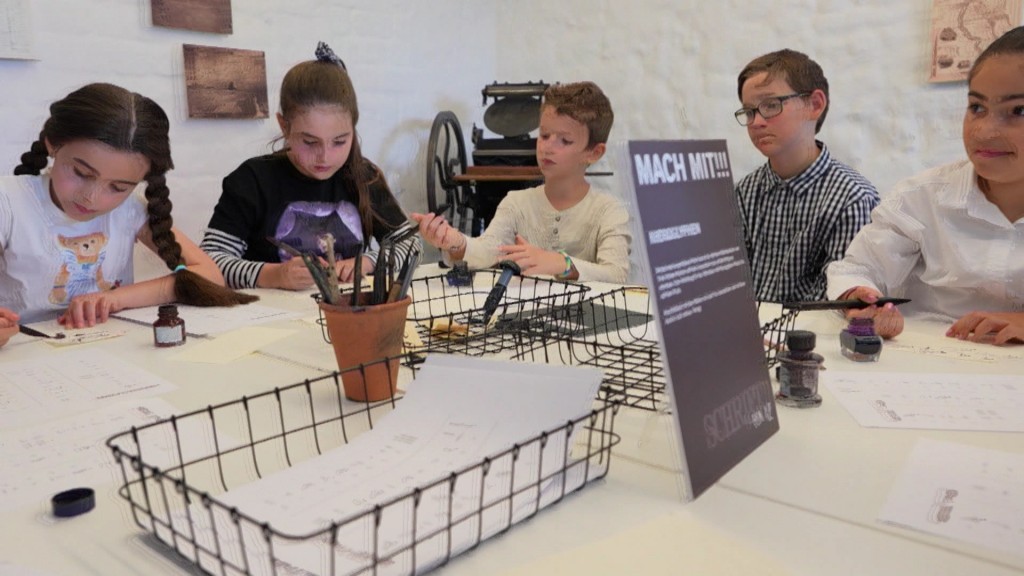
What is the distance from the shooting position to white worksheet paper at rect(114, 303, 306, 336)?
1261 mm

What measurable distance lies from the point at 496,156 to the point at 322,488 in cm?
250

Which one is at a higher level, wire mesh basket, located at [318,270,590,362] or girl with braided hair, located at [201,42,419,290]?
girl with braided hair, located at [201,42,419,290]

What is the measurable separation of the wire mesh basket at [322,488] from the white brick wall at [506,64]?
1783 mm

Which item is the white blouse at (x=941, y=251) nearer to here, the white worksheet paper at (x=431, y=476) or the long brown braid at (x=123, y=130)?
the white worksheet paper at (x=431, y=476)

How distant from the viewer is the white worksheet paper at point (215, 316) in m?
1.26

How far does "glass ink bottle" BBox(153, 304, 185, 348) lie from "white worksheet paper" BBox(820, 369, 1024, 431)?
94cm

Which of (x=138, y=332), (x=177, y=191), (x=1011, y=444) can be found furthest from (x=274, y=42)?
(x=1011, y=444)

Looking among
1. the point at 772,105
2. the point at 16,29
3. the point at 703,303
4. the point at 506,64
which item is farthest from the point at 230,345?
the point at 506,64

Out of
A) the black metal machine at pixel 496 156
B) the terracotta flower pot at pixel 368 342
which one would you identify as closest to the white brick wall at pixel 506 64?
the black metal machine at pixel 496 156

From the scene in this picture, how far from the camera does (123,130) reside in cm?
147

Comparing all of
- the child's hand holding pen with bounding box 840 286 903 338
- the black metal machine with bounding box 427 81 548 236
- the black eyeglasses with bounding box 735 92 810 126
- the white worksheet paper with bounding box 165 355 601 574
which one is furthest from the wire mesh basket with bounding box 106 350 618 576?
the black metal machine with bounding box 427 81 548 236

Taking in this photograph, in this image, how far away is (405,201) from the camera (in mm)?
3262

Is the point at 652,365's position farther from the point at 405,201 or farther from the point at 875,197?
the point at 405,201

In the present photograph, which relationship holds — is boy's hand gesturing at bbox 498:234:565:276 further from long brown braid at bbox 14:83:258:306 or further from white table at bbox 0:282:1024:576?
white table at bbox 0:282:1024:576
